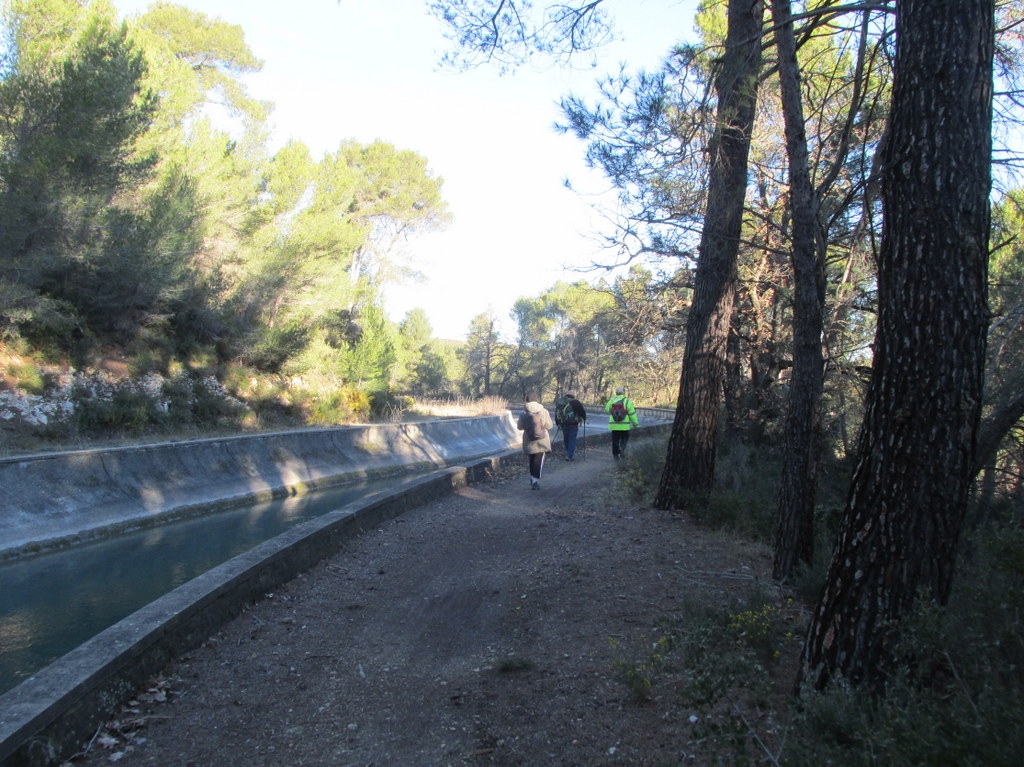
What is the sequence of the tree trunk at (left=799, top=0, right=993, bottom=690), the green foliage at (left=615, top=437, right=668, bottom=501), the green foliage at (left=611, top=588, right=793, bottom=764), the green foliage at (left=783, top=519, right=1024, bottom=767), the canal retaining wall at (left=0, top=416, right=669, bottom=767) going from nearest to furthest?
the green foliage at (left=783, top=519, right=1024, bottom=767)
the green foliage at (left=611, top=588, right=793, bottom=764)
the tree trunk at (left=799, top=0, right=993, bottom=690)
the canal retaining wall at (left=0, top=416, right=669, bottom=767)
the green foliage at (left=615, top=437, right=668, bottom=501)

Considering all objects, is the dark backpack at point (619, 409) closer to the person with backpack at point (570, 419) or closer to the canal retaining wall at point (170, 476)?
the person with backpack at point (570, 419)

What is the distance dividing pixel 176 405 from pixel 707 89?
57.8 feet

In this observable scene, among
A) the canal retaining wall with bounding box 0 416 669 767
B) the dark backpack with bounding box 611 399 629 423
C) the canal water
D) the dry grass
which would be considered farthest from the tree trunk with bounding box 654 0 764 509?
the dry grass

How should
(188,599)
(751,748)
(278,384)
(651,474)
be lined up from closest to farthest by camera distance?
(751,748), (188,599), (651,474), (278,384)

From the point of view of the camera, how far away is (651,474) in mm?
12367

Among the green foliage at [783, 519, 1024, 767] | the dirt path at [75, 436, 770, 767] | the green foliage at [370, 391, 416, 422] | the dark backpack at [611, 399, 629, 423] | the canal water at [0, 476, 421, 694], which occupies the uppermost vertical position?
the dark backpack at [611, 399, 629, 423]

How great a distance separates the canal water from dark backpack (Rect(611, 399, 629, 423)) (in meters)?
7.29

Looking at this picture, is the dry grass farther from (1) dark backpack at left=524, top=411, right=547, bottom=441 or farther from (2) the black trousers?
(1) dark backpack at left=524, top=411, right=547, bottom=441

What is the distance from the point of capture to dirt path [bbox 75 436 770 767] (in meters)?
3.92

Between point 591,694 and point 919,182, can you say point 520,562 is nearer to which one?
point 591,694

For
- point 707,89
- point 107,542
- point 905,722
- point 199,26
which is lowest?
point 107,542

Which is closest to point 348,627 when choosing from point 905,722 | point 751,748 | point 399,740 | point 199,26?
point 399,740

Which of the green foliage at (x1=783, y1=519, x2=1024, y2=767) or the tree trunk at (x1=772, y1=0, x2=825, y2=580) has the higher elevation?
the tree trunk at (x1=772, y1=0, x2=825, y2=580)

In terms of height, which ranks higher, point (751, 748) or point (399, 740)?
point (751, 748)
